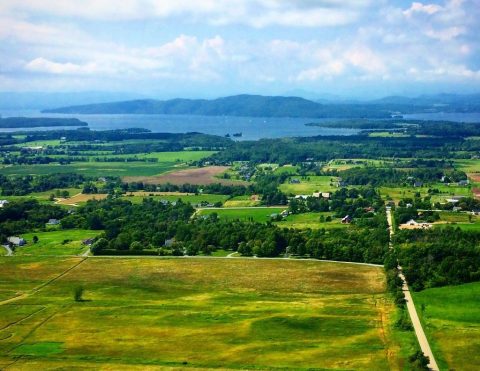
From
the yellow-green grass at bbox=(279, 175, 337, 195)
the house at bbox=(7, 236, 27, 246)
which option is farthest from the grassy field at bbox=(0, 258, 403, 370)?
the yellow-green grass at bbox=(279, 175, 337, 195)

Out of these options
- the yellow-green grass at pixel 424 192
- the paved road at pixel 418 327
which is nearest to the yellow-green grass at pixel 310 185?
the yellow-green grass at pixel 424 192

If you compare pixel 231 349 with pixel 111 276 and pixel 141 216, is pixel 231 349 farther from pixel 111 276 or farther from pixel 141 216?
pixel 141 216

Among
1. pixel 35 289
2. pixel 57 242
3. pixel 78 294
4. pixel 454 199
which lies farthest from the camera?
pixel 454 199

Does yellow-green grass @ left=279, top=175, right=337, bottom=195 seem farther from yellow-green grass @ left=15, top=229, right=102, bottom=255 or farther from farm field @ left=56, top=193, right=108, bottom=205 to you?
yellow-green grass @ left=15, top=229, right=102, bottom=255

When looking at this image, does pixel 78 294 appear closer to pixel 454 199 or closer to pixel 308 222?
pixel 308 222

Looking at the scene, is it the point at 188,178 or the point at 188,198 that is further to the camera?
the point at 188,178

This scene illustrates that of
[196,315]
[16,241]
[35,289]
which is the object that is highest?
[196,315]

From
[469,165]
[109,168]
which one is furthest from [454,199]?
[109,168]
